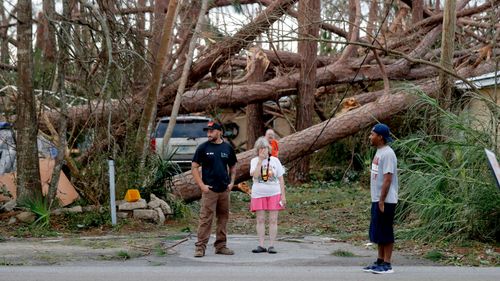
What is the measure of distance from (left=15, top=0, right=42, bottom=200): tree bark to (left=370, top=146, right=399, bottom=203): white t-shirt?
6.45 meters

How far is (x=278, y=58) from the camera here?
20.8 metres

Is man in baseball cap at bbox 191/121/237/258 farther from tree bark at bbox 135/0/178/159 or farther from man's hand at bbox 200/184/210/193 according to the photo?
tree bark at bbox 135/0/178/159

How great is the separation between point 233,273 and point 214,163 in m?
2.02

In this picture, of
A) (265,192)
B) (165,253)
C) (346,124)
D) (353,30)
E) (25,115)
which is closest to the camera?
(165,253)

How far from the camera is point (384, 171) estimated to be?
8789 millimetres

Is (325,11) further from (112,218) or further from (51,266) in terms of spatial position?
(51,266)

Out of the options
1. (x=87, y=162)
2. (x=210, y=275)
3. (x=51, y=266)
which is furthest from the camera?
(x=87, y=162)

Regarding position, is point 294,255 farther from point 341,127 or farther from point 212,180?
point 341,127

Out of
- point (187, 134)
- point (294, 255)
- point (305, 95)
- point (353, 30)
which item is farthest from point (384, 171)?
point (187, 134)

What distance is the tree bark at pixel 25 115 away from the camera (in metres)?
13.0

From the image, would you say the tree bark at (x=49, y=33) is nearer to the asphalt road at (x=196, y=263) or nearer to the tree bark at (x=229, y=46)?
the tree bark at (x=229, y=46)

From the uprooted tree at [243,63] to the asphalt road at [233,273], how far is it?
443 cm

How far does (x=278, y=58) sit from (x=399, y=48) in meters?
3.17

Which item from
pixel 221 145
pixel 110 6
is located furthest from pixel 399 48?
pixel 221 145
